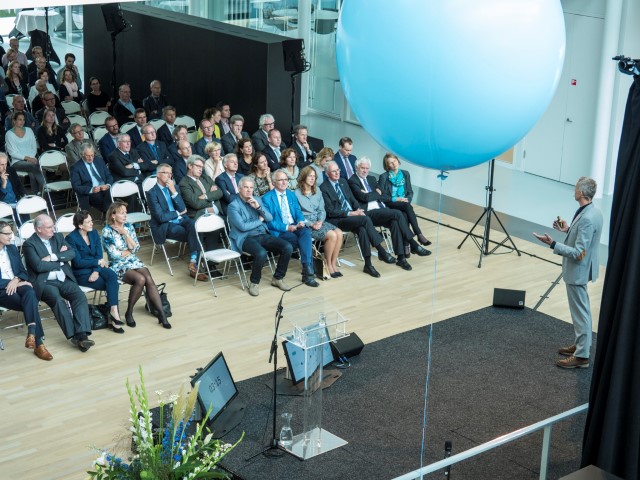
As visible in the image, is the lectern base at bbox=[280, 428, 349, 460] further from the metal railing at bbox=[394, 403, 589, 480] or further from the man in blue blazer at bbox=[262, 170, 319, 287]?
the man in blue blazer at bbox=[262, 170, 319, 287]

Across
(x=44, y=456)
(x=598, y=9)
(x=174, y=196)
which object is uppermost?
(x=598, y=9)

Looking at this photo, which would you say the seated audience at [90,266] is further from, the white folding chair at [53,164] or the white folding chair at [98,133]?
the white folding chair at [98,133]

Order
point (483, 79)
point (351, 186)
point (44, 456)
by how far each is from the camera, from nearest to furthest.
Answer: point (483, 79)
point (44, 456)
point (351, 186)

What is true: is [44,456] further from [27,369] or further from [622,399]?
[622,399]

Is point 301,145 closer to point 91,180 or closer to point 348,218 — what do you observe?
point 348,218

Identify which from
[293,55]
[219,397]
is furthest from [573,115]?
[219,397]

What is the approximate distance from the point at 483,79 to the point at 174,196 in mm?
7489

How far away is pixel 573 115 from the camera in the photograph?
14.0 metres

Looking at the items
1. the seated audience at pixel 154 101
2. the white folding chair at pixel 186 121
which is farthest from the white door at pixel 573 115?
the seated audience at pixel 154 101

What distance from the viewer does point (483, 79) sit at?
3193mm

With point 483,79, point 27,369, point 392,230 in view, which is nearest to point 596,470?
point 483,79

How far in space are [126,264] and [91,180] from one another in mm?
2294

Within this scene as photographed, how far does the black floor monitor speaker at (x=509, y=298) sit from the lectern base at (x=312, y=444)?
9.85 feet

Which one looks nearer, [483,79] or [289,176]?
[483,79]
